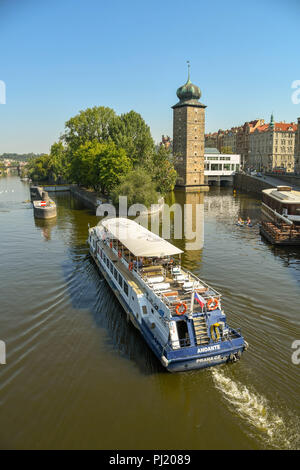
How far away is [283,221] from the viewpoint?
154 ft

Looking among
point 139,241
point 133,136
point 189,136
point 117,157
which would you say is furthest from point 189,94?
point 139,241

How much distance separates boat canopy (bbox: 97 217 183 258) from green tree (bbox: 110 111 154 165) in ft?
184

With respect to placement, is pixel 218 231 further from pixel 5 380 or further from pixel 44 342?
pixel 5 380

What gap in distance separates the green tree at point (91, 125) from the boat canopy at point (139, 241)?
2972 inches

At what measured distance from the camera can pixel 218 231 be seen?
1984 inches

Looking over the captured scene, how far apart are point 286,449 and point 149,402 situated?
19.3 feet

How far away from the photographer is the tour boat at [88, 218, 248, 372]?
16.9 m

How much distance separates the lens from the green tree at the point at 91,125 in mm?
100375

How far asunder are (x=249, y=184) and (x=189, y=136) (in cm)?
2542

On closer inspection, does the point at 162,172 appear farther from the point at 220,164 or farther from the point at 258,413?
the point at 258,413

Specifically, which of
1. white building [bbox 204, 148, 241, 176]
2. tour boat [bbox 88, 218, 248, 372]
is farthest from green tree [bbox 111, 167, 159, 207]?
white building [bbox 204, 148, 241, 176]

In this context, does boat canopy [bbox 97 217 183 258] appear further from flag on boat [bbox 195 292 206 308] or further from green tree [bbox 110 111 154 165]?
green tree [bbox 110 111 154 165]

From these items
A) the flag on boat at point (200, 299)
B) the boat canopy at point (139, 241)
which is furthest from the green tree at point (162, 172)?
the flag on boat at point (200, 299)
